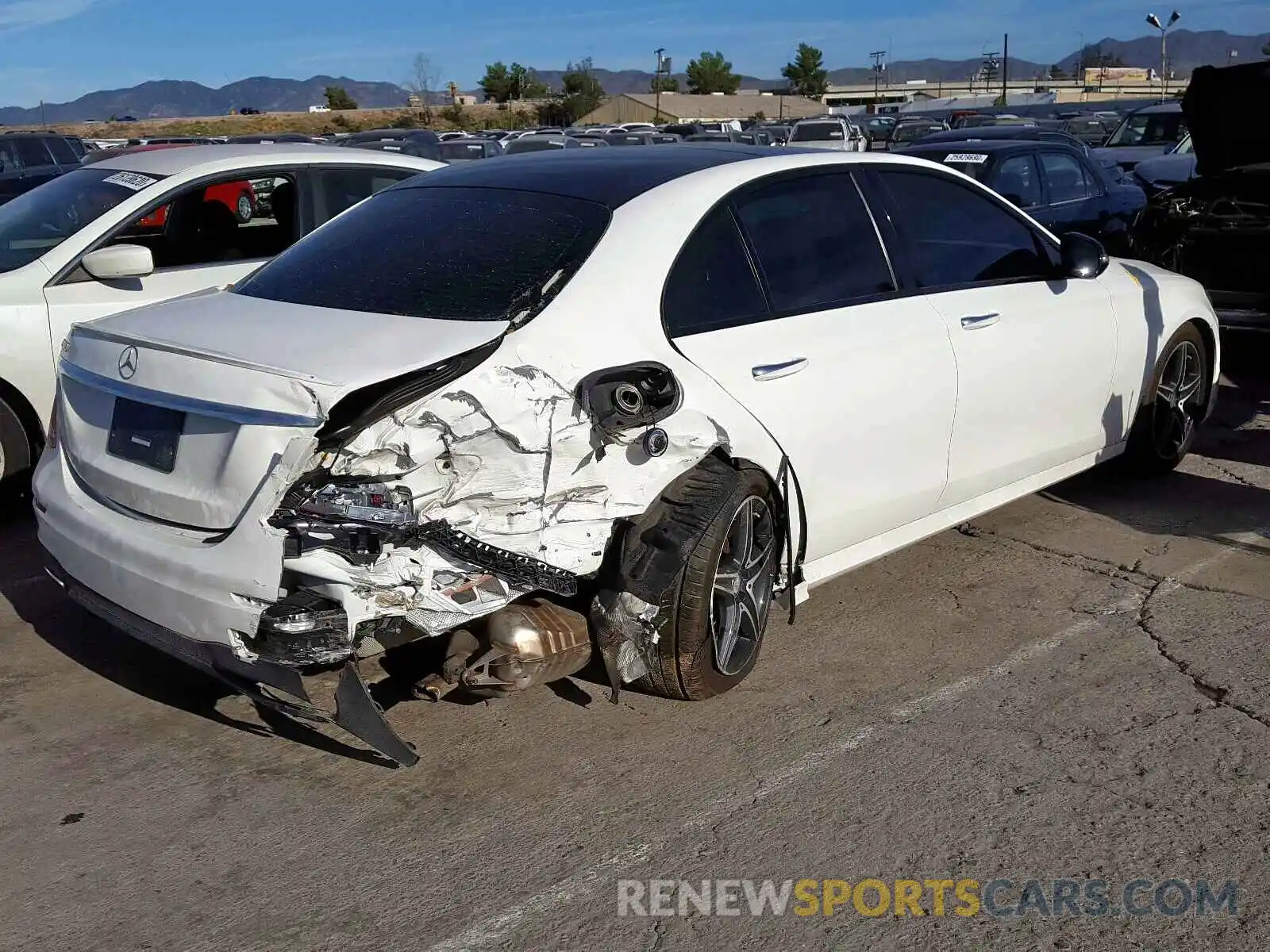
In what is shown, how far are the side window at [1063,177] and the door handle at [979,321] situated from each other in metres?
6.82

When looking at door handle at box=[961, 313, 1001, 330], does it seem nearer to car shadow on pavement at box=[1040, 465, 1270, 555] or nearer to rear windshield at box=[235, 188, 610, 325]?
car shadow on pavement at box=[1040, 465, 1270, 555]

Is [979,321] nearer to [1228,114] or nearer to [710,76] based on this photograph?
[1228,114]

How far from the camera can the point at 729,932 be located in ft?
10.1

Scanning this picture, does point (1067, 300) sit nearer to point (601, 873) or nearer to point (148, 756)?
point (601, 873)

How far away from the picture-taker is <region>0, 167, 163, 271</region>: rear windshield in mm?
6363

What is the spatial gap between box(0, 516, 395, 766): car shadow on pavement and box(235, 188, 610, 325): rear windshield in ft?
4.42

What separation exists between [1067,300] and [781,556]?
2074mm

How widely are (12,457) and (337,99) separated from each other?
8708 cm

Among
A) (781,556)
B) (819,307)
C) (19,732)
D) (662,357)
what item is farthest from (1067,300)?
(19,732)

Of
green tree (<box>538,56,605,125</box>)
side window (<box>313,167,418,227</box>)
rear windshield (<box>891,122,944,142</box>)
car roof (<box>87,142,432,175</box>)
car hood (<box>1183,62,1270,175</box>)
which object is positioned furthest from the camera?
green tree (<box>538,56,605,125</box>)

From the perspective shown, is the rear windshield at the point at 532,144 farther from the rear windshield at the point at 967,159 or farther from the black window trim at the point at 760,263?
the black window trim at the point at 760,263

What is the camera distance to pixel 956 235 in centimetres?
531

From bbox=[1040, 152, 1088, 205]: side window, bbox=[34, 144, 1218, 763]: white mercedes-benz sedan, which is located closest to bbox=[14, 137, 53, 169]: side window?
bbox=[1040, 152, 1088, 205]: side window

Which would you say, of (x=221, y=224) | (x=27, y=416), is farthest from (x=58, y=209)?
(x=27, y=416)
